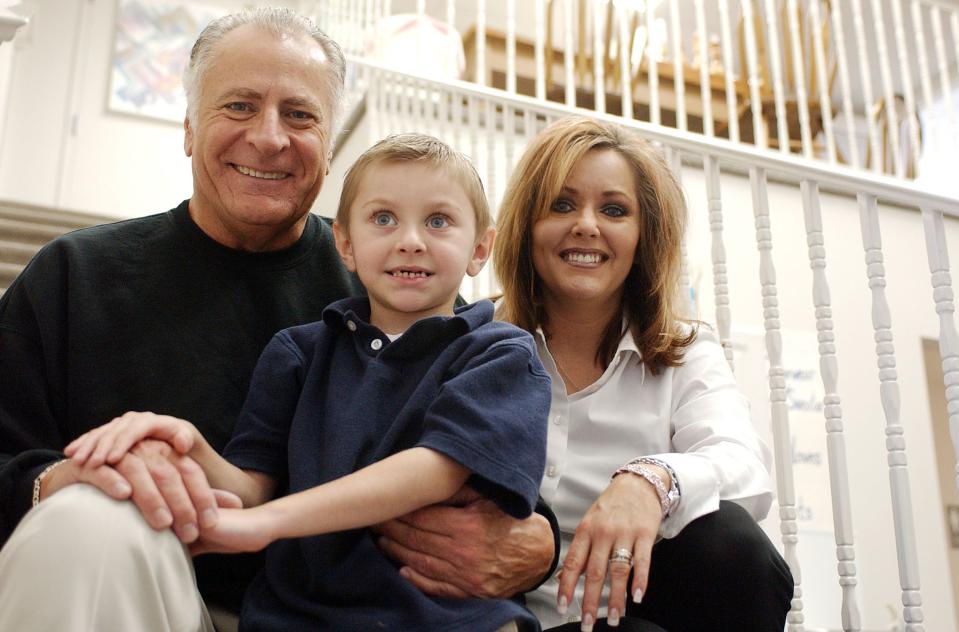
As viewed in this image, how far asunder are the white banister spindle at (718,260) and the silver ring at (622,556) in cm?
101

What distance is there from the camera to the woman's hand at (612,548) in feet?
3.34

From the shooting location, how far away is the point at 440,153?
114 centimetres

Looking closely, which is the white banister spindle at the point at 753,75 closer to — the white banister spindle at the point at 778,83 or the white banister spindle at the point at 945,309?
the white banister spindle at the point at 778,83

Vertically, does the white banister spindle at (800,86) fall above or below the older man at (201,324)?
above

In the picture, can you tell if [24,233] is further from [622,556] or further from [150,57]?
[150,57]

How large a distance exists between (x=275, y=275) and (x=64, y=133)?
4433 mm

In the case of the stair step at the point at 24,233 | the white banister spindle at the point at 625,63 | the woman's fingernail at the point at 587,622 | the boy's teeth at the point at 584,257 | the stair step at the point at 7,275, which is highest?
the white banister spindle at the point at 625,63

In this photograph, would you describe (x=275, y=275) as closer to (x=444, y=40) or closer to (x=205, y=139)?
(x=205, y=139)

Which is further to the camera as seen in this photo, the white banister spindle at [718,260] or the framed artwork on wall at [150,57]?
the framed artwork on wall at [150,57]

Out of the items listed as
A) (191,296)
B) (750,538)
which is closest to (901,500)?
(750,538)

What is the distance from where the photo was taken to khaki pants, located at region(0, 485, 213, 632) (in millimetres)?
733

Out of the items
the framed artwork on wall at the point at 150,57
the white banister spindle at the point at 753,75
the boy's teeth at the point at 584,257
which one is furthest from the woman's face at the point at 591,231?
the framed artwork on wall at the point at 150,57

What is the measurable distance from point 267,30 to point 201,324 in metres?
0.48

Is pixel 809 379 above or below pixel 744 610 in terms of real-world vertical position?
above
